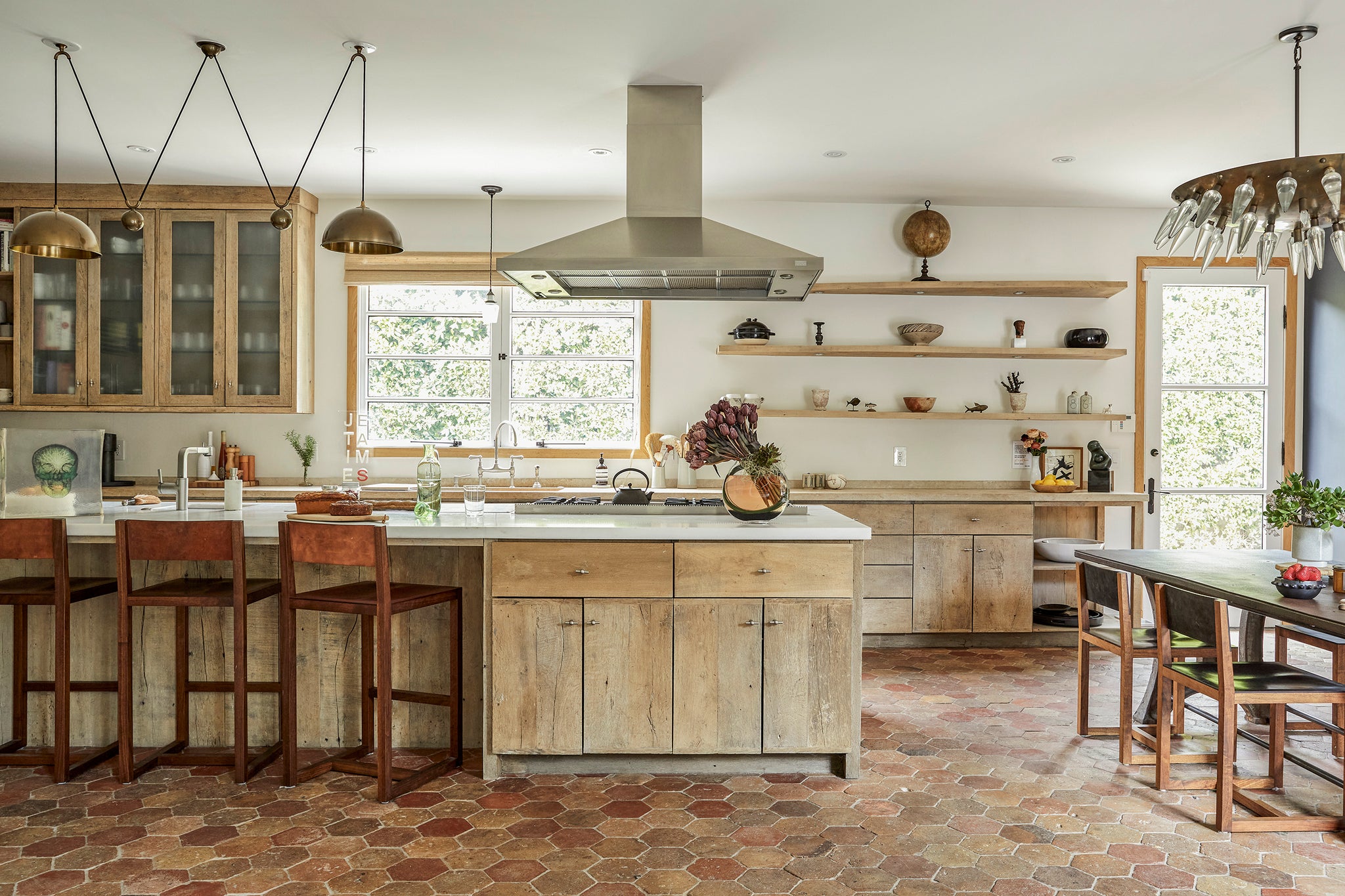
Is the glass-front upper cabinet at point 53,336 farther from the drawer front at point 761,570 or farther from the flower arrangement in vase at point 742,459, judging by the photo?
A: the drawer front at point 761,570

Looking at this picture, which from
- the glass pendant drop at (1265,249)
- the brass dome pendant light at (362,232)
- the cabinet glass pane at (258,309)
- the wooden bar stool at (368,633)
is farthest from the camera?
the cabinet glass pane at (258,309)

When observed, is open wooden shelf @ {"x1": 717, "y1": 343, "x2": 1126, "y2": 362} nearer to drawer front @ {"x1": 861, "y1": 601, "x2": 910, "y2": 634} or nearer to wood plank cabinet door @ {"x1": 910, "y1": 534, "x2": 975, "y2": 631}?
wood plank cabinet door @ {"x1": 910, "y1": 534, "x2": 975, "y2": 631}

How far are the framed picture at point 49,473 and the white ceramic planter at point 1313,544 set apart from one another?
4463 millimetres

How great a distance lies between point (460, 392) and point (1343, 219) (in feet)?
15.2

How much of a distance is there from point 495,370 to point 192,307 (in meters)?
1.84

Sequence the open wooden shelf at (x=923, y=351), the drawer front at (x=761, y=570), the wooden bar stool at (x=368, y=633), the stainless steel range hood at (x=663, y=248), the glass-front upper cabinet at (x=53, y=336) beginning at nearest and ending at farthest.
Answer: the wooden bar stool at (x=368, y=633)
the drawer front at (x=761, y=570)
the stainless steel range hood at (x=663, y=248)
the glass-front upper cabinet at (x=53, y=336)
the open wooden shelf at (x=923, y=351)

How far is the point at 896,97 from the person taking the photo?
152 inches

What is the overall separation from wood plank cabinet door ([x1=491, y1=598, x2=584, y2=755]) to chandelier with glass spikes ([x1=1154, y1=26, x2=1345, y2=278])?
2284 millimetres

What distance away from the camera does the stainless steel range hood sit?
3396mm

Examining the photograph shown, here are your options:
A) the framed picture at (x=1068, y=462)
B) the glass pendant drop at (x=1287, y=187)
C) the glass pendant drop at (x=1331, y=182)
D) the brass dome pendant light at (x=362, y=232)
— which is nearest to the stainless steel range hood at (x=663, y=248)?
the brass dome pendant light at (x=362, y=232)

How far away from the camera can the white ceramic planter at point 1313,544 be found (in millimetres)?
3143

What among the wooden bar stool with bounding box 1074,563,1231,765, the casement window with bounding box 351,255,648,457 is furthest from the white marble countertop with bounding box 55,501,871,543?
the casement window with bounding box 351,255,648,457

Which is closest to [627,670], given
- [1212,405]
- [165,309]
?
[165,309]

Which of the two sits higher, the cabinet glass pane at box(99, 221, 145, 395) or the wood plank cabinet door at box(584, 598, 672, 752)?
the cabinet glass pane at box(99, 221, 145, 395)
